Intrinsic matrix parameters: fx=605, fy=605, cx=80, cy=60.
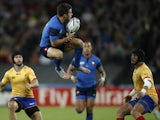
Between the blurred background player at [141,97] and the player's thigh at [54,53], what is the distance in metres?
1.42

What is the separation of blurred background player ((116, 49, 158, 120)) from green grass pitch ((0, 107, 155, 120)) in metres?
3.52

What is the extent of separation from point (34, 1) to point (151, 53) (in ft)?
22.4

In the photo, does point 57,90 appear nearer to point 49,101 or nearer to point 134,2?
point 49,101

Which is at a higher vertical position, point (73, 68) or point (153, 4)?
point (153, 4)

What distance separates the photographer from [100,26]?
22094 millimetres

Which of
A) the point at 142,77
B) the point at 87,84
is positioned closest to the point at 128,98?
the point at 142,77

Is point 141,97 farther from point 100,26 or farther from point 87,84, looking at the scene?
point 100,26

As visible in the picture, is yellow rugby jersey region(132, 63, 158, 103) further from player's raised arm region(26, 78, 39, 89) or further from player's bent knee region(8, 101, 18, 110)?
player's bent knee region(8, 101, 18, 110)

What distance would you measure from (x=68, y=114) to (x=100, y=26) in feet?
18.9

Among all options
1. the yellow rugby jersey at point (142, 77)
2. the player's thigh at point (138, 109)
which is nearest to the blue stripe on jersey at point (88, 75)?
the yellow rugby jersey at point (142, 77)

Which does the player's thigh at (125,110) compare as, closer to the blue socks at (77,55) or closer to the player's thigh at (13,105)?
the blue socks at (77,55)

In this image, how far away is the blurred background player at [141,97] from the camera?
1159 centimetres

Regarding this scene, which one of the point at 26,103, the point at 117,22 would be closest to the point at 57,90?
the point at 117,22

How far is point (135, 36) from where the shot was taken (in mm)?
20625
